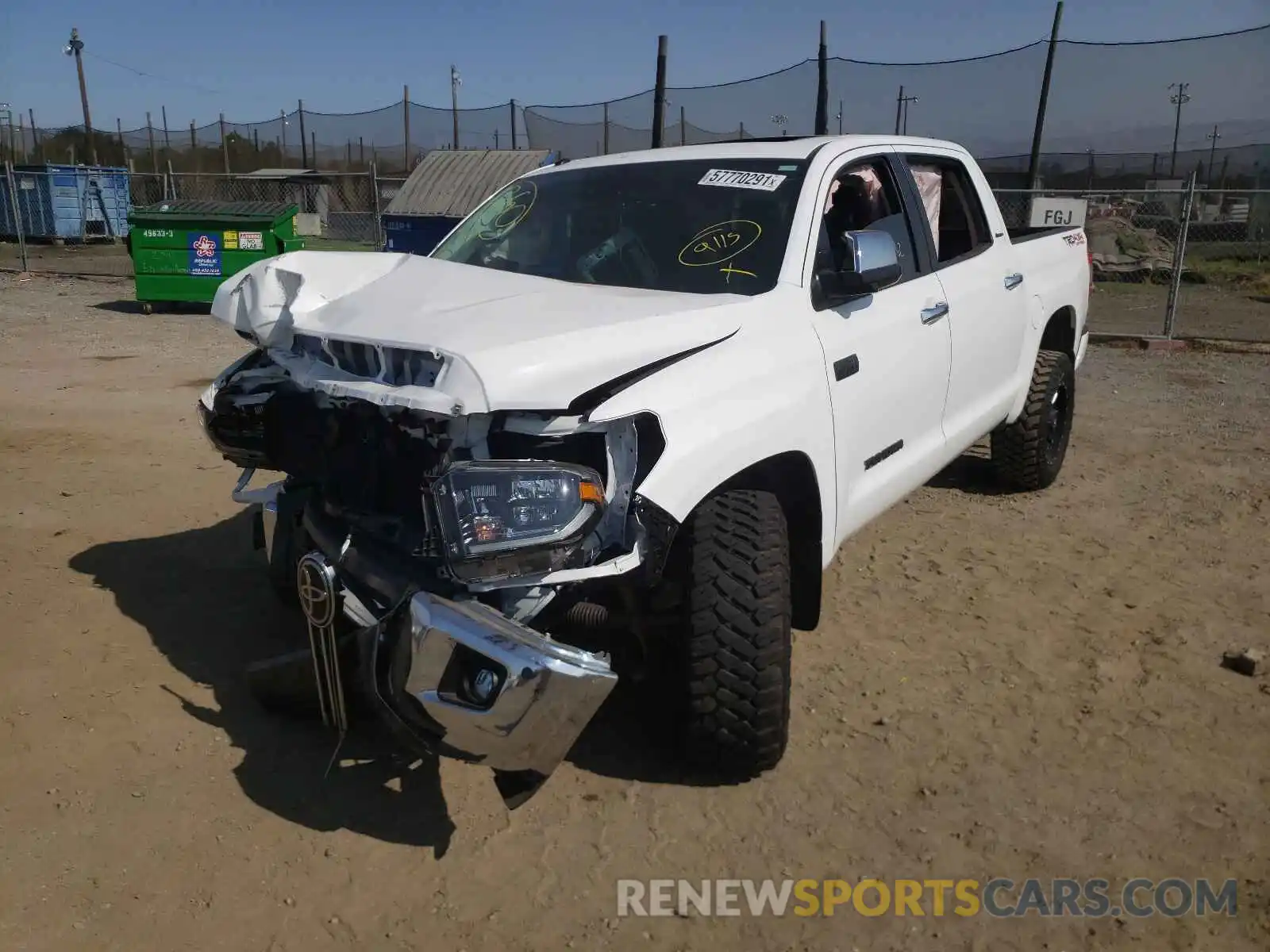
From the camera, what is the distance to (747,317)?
3.16 m

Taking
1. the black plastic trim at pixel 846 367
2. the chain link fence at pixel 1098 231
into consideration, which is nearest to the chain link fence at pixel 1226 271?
the chain link fence at pixel 1098 231

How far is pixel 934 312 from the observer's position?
4125 millimetres

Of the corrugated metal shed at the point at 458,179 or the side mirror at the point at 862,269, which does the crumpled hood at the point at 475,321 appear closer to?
the side mirror at the point at 862,269

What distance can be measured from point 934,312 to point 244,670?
2920 millimetres

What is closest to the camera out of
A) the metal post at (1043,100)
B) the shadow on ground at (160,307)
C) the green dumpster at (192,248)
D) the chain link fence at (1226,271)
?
the chain link fence at (1226,271)

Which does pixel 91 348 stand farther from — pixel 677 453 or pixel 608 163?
pixel 677 453

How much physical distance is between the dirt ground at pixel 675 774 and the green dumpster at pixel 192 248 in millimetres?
8817

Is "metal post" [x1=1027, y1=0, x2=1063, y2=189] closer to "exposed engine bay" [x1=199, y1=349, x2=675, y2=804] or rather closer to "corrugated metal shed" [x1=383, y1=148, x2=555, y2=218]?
"corrugated metal shed" [x1=383, y1=148, x2=555, y2=218]

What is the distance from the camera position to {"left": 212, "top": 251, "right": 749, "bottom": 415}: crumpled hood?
2541 millimetres

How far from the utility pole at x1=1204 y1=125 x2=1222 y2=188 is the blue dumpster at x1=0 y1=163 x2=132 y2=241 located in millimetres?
23863

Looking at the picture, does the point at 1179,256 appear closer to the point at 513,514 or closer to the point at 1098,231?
the point at 1098,231

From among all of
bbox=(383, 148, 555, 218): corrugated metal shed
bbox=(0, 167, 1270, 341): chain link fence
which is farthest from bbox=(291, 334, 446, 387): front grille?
bbox=(383, 148, 555, 218): corrugated metal shed

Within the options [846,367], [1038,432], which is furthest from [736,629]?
[1038,432]

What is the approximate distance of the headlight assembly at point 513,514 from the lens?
8.26 ft
